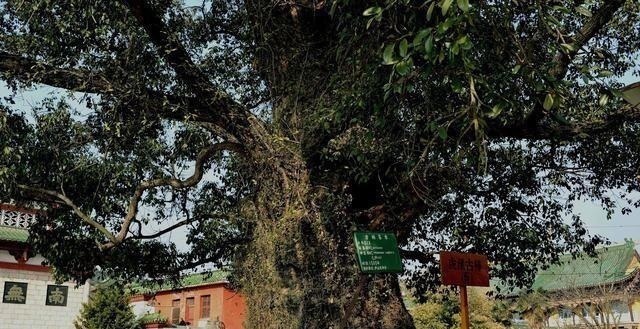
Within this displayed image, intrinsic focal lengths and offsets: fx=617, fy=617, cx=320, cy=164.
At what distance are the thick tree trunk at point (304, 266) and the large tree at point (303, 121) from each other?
0.01 metres

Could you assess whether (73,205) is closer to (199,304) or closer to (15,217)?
(15,217)

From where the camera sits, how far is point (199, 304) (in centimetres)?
2502

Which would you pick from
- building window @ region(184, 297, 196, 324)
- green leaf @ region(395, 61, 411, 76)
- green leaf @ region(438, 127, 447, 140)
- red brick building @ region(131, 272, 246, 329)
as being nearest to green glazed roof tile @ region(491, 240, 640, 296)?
red brick building @ region(131, 272, 246, 329)

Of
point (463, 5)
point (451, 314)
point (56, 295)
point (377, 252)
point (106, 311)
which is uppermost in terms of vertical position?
point (463, 5)

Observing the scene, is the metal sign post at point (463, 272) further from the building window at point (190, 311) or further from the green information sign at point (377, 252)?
the building window at point (190, 311)

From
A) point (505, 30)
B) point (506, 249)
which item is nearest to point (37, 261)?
point (506, 249)

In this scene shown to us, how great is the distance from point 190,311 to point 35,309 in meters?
→ 11.0

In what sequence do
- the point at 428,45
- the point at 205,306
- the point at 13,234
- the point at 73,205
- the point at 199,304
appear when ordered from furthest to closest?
1. the point at 199,304
2. the point at 205,306
3. the point at 13,234
4. the point at 73,205
5. the point at 428,45

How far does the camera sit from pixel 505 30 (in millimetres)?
4047

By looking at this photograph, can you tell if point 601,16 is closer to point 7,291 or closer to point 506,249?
point 506,249

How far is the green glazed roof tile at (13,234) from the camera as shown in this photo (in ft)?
46.4

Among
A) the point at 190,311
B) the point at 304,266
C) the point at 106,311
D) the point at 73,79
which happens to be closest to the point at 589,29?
the point at 304,266

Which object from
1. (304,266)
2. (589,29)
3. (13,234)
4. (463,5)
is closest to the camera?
(463,5)

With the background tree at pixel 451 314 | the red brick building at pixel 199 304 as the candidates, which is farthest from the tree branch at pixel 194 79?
the red brick building at pixel 199 304
